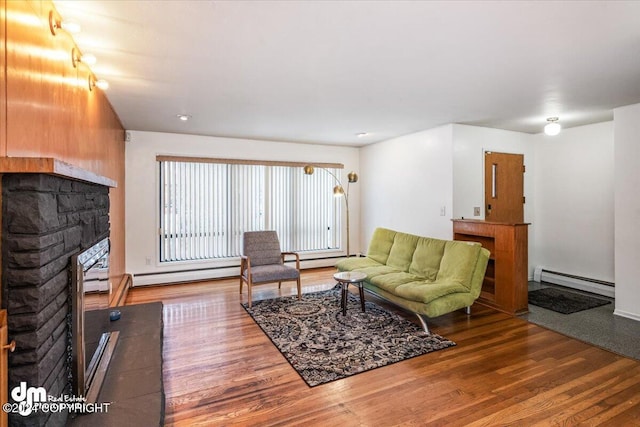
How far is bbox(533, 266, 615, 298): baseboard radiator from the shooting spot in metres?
4.60

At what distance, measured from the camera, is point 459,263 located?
3615 millimetres

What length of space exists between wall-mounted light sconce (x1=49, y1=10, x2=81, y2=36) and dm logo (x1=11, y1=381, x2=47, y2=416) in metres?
1.77

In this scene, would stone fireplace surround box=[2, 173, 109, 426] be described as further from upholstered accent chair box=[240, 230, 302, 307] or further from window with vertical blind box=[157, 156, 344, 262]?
window with vertical blind box=[157, 156, 344, 262]

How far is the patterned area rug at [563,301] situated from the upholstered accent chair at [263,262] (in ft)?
10.5

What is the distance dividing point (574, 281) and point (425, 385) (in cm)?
405

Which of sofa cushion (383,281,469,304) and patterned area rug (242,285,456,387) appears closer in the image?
patterned area rug (242,285,456,387)

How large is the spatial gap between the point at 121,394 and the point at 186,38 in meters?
2.22

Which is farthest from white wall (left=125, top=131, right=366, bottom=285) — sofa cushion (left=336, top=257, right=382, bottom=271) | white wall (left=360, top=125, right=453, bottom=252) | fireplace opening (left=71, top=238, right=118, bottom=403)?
fireplace opening (left=71, top=238, right=118, bottom=403)

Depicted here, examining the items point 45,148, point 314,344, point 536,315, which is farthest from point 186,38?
point 536,315

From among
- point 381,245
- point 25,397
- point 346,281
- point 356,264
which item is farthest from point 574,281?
point 25,397

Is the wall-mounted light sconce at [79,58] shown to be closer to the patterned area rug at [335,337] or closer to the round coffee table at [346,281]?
the patterned area rug at [335,337]

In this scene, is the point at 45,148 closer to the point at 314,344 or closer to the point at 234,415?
the point at 234,415

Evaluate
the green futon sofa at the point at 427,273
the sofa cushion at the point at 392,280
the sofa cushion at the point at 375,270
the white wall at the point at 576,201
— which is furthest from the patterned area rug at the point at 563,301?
the sofa cushion at the point at 375,270

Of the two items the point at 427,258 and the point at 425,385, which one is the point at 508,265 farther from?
the point at 425,385
